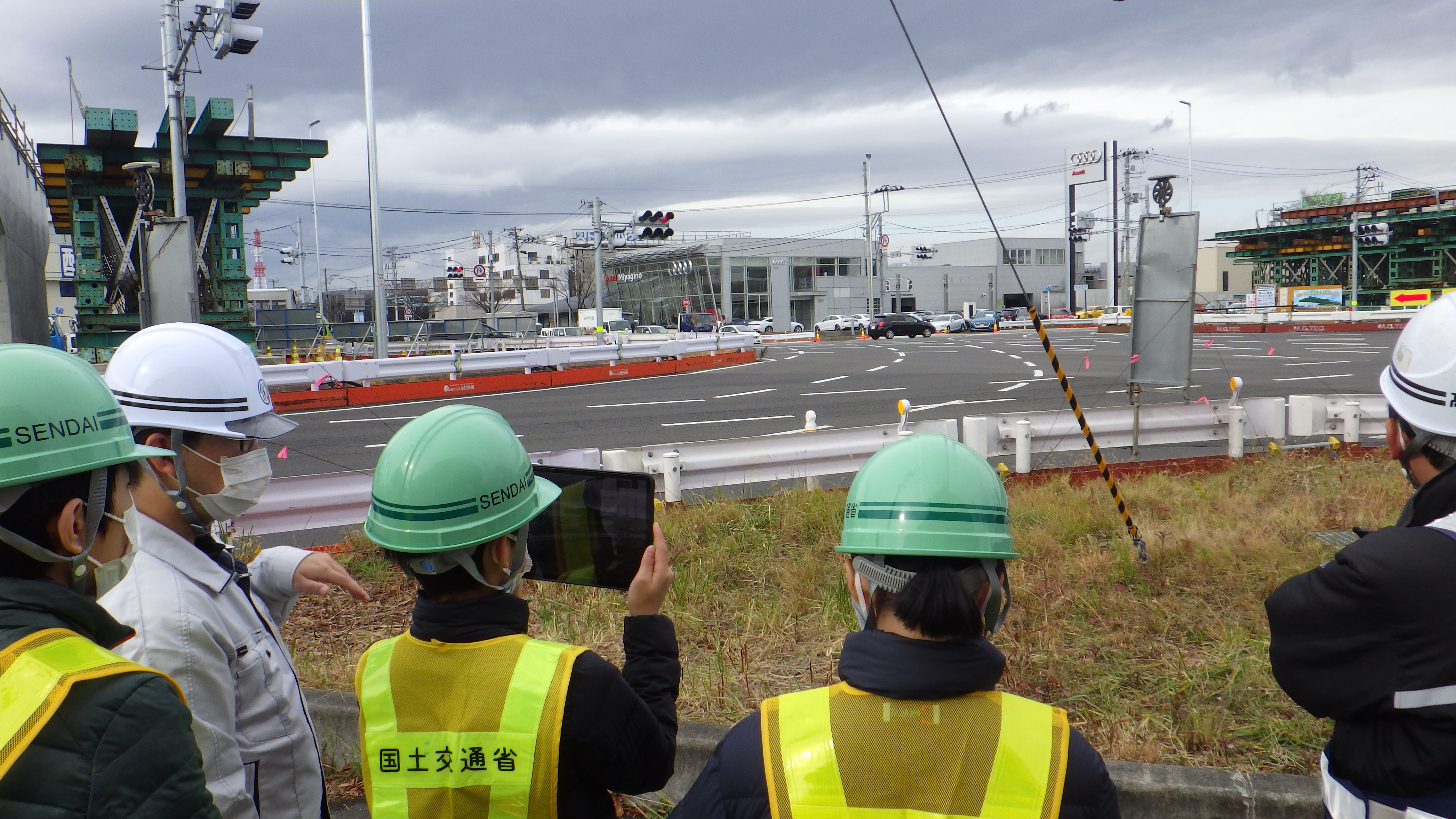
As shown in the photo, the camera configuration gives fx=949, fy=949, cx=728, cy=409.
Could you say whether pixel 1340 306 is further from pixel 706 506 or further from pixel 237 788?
pixel 237 788

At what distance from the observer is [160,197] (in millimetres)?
24016

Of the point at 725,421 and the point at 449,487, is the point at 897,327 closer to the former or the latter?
the point at 725,421

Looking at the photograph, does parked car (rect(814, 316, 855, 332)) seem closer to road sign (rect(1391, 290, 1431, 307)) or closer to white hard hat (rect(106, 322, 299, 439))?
road sign (rect(1391, 290, 1431, 307))

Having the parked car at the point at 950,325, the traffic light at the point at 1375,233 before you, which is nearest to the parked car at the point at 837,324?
the parked car at the point at 950,325

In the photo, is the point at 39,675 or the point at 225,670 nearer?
the point at 39,675


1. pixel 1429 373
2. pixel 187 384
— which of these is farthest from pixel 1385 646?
pixel 187 384

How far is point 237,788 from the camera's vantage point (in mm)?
1973

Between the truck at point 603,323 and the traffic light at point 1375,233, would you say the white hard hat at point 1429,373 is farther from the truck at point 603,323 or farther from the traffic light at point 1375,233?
the traffic light at point 1375,233

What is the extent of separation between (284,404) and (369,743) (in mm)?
17003

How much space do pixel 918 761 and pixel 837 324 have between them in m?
53.1

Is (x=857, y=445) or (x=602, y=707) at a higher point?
(x=602, y=707)

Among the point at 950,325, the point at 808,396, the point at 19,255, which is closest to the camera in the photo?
the point at 808,396

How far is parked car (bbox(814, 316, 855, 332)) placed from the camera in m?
53.3

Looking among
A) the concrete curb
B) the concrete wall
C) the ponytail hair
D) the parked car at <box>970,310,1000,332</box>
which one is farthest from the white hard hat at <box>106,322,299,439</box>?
the parked car at <box>970,310,1000,332</box>
